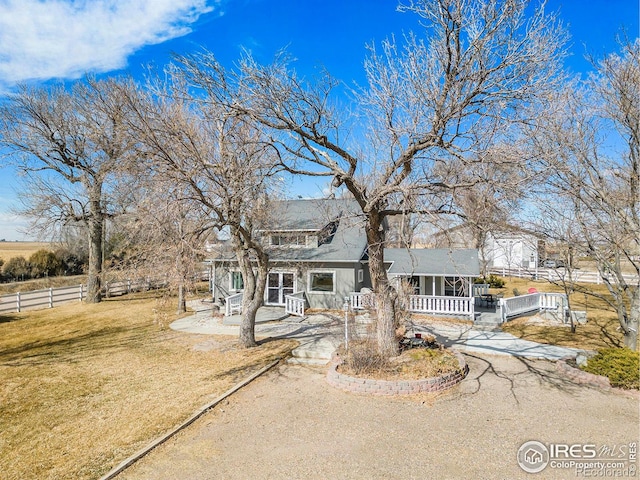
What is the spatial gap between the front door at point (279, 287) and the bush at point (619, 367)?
1262 cm

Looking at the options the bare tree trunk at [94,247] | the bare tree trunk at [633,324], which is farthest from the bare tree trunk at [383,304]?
the bare tree trunk at [94,247]

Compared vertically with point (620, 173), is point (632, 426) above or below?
below

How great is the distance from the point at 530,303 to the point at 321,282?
9.79 meters

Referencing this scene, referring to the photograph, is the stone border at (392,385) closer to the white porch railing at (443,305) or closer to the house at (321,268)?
the white porch railing at (443,305)

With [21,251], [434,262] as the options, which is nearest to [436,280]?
[434,262]

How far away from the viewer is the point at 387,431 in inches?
229

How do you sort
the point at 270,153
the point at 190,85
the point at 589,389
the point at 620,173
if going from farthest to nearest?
the point at 270,153, the point at 620,173, the point at 589,389, the point at 190,85

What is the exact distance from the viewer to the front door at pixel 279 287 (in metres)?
17.9

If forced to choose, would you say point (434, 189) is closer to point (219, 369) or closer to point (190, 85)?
point (190, 85)

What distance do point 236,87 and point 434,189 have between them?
454 centimetres

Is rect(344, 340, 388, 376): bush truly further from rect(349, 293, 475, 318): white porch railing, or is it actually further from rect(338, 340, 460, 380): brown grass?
rect(349, 293, 475, 318): white porch railing

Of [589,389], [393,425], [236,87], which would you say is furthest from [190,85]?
[589,389]

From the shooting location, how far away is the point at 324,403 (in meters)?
6.91

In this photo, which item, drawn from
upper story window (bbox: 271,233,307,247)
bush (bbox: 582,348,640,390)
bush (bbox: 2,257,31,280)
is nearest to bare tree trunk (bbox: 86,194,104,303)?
upper story window (bbox: 271,233,307,247)
